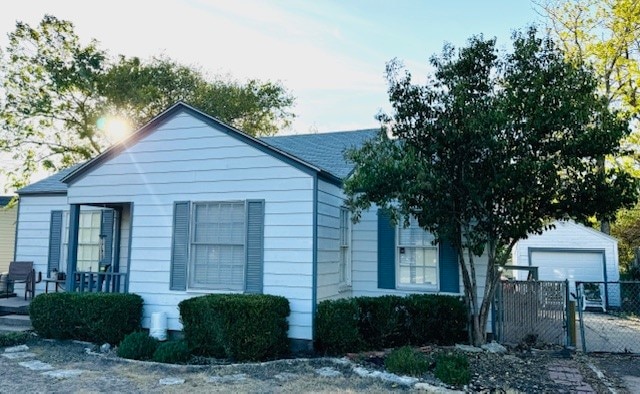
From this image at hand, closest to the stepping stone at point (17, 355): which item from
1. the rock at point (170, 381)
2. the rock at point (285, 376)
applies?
the rock at point (170, 381)

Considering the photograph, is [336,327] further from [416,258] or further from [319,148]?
[319,148]

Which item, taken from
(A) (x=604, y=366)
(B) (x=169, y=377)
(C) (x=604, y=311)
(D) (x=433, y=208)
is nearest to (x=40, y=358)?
(B) (x=169, y=377)

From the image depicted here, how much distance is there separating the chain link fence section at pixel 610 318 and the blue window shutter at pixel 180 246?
6984 mm

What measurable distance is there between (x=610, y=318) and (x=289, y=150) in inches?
418

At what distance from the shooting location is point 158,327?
26.6ft

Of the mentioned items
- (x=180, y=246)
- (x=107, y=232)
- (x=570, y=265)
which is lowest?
(x=570, y=265)

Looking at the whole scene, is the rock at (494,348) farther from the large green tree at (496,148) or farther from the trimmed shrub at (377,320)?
the trimmed shrub at (377,320)

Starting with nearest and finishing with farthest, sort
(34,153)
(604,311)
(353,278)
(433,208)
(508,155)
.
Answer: (508,155) < (433,208) < (353,278) < (604,311) < (34,153)

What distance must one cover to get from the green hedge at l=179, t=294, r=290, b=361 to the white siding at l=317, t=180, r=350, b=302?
2.79 feet

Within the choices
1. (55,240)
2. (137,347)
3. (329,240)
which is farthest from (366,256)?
(55,240)

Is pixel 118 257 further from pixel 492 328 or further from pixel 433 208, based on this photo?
pixel 492 328

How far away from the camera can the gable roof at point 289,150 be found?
7.90 meters

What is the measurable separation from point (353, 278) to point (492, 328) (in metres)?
2.77

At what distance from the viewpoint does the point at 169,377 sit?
247 inches
